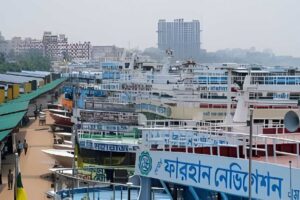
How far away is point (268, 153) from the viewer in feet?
32.1

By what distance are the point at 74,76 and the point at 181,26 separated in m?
92.4

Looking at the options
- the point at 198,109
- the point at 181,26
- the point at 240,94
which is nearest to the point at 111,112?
the point at 198,109

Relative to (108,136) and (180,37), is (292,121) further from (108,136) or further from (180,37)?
(180,37)

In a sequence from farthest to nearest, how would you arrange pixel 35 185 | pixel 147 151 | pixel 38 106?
pixel 38 106 → pixel 35 185 → pixel 147 151

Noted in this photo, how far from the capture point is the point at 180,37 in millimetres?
159250

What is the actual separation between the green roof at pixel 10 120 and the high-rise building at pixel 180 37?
12539 cm

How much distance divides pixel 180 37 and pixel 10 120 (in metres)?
132

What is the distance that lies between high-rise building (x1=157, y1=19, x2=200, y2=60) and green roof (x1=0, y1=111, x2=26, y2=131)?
125 m

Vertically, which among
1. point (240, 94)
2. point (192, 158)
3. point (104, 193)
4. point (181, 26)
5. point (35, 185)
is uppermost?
point (181, 26)

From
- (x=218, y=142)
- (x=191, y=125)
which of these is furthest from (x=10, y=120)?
(x=218, y=142)

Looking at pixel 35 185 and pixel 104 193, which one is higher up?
pixel 104 193

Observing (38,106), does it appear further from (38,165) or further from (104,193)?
(104,193)

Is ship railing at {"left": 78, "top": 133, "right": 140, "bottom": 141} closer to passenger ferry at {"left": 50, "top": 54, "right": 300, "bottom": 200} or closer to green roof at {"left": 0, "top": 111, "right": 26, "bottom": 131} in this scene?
passenger ferry at {"left": 50, "top": 54, "right": 300, "bottom": 200}

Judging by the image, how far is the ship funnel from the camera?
9.45 meters
